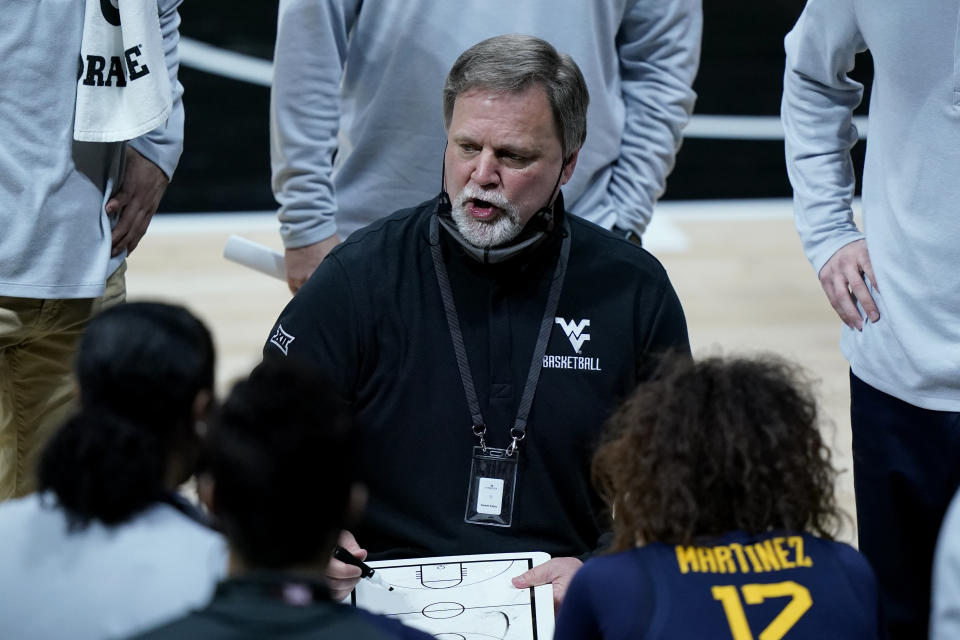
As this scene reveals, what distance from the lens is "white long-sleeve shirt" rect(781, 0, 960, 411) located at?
6.70 ft

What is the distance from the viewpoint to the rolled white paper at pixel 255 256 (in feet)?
9.71

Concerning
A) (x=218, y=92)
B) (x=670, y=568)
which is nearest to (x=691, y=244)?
(x=218, y=92)

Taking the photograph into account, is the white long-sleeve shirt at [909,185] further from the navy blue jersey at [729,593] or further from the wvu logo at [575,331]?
the navy blue jersey at [729,593]

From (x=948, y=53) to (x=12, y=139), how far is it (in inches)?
59.3

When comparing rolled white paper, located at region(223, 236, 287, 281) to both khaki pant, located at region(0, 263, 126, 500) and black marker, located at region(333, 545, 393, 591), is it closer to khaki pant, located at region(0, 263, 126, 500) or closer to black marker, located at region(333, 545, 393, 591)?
khaki pant, located at region(0, 263, 126, 500)

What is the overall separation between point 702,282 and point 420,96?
108 inches

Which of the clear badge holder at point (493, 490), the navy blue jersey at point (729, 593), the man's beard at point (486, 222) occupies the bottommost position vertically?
the clear badge holder at point (493, 490)

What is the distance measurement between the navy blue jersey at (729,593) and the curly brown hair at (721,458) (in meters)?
0.03

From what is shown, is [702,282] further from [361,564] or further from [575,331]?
[361,564]

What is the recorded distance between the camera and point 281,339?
2195 millimetres

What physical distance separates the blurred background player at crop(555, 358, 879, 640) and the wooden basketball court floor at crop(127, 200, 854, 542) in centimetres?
231

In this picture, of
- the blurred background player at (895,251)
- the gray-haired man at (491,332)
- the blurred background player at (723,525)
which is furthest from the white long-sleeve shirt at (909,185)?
the blurred background player at (723,525)

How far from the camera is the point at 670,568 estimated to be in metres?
1.58

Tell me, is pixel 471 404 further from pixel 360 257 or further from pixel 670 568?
pixel 670 568
